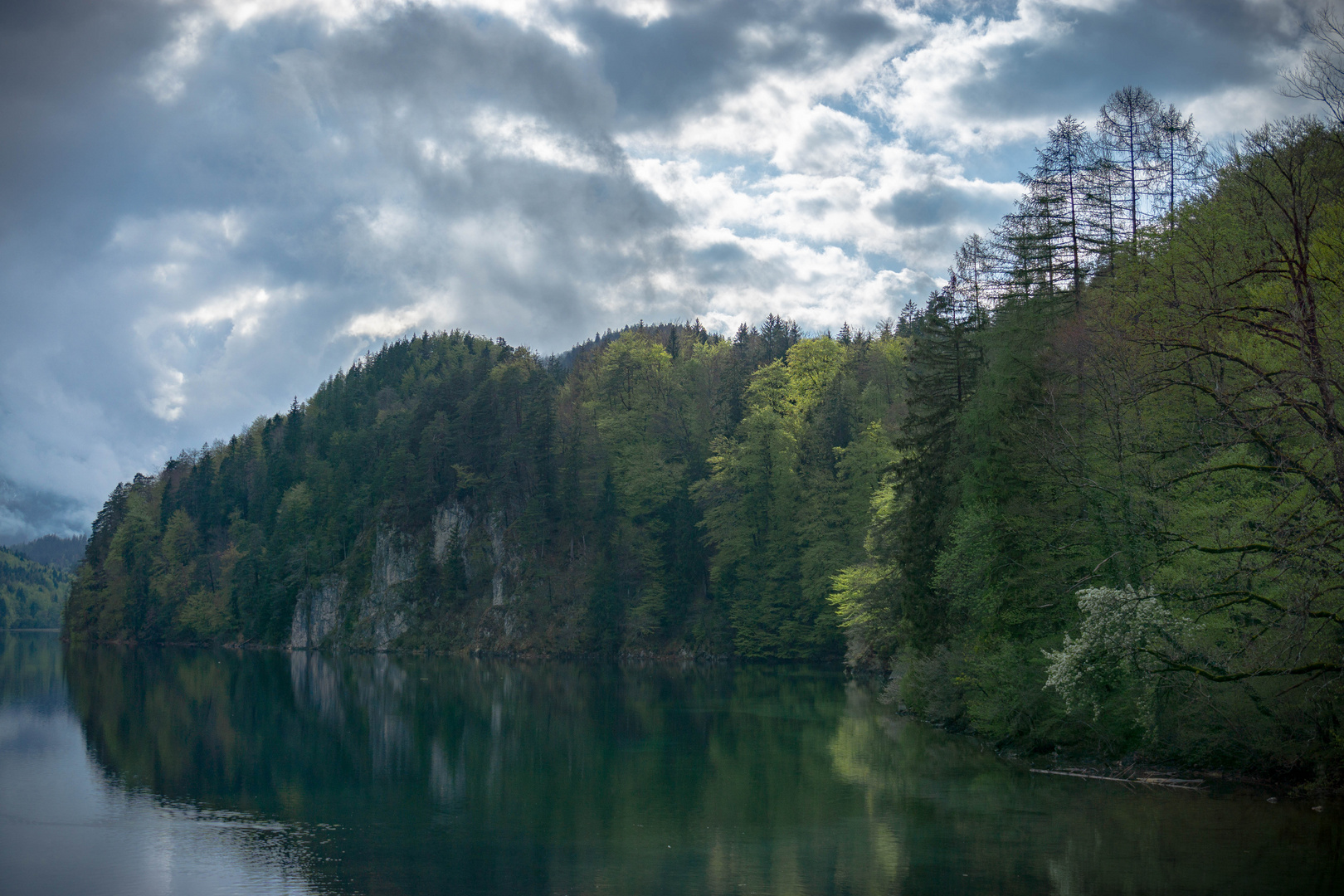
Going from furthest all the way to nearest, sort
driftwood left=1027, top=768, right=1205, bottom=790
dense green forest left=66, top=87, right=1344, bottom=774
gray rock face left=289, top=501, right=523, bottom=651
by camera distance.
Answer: gray rock face left=289, top=501, right=523, bottom=651, driftwood left=1027, top=768, right=1205, bottom=790, dense green forest left=66, top=87, right=1344, bottom=774

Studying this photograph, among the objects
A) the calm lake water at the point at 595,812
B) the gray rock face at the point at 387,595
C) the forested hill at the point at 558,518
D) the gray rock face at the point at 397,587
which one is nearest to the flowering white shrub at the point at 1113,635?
the calm lake water at the point at 595,812

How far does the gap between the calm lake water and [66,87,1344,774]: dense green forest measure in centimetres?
312

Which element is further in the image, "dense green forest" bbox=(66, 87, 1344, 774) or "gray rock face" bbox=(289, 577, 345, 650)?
"gray rock face" bbox=(289, 577, 345, 650)

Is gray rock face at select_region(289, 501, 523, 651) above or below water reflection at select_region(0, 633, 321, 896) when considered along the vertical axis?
above

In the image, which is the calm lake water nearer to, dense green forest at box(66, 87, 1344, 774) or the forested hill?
dense green forest at box(66, 87, 1344, 774)

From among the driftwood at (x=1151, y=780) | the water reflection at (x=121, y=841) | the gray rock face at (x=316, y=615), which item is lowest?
the water reflection at (x=121, y=841)

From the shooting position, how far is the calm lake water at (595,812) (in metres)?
18.0

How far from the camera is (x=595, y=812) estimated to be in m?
24.3

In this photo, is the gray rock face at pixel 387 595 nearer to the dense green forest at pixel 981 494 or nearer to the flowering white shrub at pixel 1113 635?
the dense green forest at pixel 981 494

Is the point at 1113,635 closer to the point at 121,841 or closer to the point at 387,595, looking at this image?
the point at 121,841

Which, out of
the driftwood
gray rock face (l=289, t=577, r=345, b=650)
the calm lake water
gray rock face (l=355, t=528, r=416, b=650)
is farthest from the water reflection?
gray rock face (l=289, t=577, r=345, b=650)

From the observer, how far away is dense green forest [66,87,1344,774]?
2056 cm

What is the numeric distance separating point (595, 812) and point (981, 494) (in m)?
18.7

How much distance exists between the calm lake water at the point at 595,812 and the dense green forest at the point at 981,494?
312 cm
